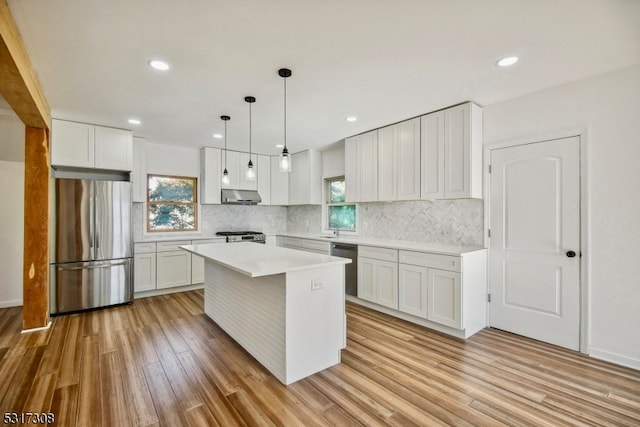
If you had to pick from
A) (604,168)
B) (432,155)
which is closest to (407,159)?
(432,155)

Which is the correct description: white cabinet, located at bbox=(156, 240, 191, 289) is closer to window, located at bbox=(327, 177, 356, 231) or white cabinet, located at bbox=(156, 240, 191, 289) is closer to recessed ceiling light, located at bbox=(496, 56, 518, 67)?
window, located at bbox=(327, 177, 356, 231)

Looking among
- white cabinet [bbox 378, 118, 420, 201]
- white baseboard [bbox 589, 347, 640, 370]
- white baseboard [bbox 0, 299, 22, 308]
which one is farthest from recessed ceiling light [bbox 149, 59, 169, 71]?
white baseboard [bbox 589, 347, 640, 370]

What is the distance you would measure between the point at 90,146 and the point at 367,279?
4188 mm

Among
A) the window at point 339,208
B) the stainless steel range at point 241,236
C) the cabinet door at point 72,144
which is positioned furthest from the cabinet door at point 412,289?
the cabinet door at point 72,144

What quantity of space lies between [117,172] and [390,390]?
4.77 m

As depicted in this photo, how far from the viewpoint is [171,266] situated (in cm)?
481

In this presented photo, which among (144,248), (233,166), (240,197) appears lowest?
(144,248)

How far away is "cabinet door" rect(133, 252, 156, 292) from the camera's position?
14.9 feet

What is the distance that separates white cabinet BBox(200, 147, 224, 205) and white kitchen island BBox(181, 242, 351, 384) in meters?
2.60

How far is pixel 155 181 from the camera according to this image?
5133 mm

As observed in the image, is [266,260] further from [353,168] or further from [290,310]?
[353,168]

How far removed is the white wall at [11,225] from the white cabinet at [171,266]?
1866mm

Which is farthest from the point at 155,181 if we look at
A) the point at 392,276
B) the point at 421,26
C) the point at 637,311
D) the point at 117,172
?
the point at 637,311

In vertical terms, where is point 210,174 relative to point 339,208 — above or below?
above
